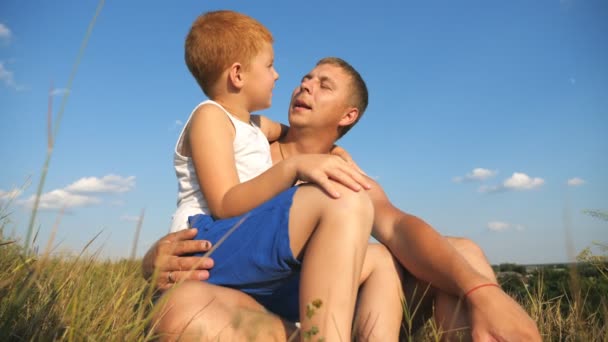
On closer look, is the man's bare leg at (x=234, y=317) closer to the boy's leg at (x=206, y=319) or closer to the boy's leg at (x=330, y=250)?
the boy's leg at (x=206, y=319)

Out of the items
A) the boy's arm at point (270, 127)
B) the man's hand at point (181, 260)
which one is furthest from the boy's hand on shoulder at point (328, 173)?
the boy's arm at point (270, 127)

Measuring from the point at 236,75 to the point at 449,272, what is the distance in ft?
5.23

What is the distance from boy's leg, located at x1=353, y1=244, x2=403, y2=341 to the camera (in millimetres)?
2385

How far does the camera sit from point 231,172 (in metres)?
2.37

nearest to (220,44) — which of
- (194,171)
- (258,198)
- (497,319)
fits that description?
(194,171)

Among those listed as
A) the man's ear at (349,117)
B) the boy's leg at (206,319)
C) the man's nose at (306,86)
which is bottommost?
the boy's leg at (206,319)

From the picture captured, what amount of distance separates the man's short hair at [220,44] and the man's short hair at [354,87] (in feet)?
3.70

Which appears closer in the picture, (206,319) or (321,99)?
(206,319)

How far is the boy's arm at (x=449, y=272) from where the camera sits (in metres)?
2.14

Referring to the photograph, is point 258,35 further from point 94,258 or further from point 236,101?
point 94,258

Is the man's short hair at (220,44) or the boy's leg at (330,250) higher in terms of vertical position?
the man's short hair at (220,44)

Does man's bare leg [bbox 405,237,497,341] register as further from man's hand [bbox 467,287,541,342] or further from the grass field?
the grass field

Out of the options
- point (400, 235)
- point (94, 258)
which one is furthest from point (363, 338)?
point (94, 258)

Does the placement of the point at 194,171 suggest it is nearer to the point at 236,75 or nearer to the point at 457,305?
the point at 236,75
